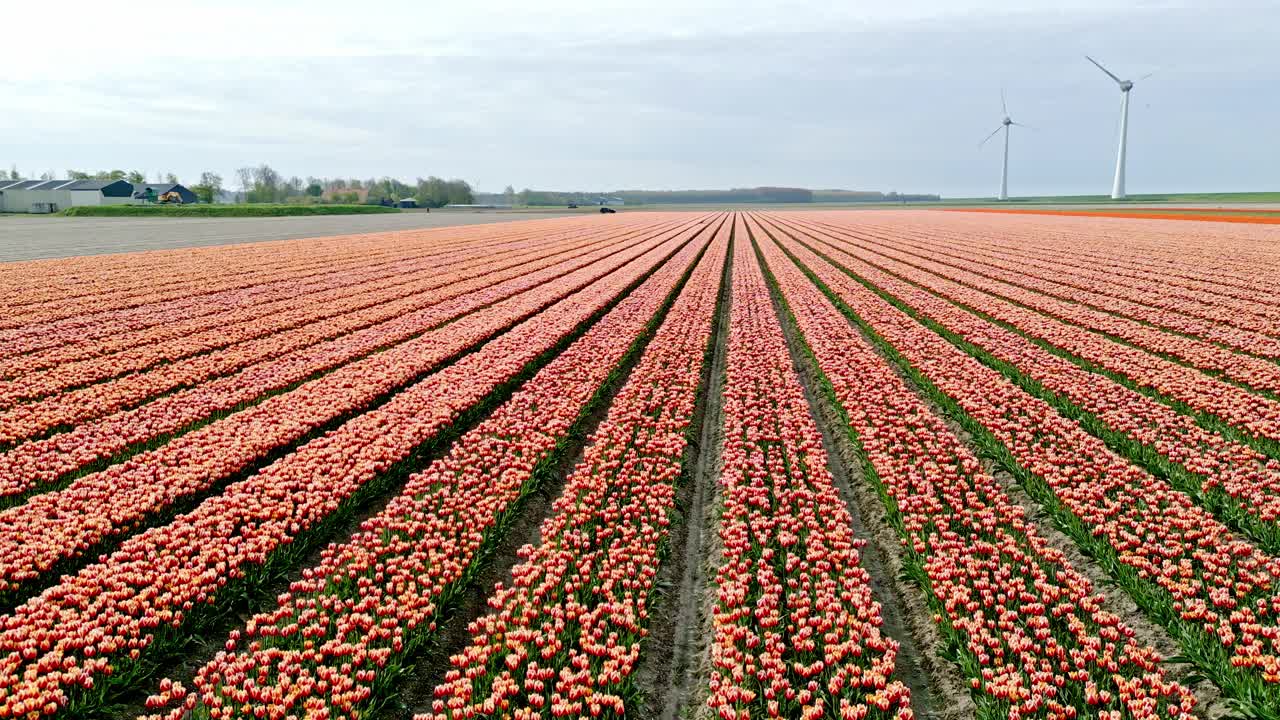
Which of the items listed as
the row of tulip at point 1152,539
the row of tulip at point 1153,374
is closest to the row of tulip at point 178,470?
the row of tulip at point 1152,539

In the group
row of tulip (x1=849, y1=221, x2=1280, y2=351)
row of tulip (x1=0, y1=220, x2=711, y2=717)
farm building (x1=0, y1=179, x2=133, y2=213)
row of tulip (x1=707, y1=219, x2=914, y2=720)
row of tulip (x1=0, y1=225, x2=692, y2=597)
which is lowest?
row of tulip (x1=707, y1=219, x2=914, y2=720)

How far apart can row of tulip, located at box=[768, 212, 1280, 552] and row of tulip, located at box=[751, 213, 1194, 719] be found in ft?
7.05

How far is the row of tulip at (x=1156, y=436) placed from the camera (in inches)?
311

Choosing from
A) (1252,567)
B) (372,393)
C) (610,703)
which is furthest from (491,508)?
(1252,567)

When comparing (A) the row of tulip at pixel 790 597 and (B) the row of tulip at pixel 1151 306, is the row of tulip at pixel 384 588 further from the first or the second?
(B) the row of tulip at pixel 1151 306

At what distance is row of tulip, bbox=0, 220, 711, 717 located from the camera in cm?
509

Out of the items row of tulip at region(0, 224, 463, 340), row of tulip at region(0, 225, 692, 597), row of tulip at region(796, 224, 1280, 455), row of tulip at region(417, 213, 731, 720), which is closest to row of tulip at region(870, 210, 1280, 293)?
row of tulip at region(796, 224, 1280, 455)

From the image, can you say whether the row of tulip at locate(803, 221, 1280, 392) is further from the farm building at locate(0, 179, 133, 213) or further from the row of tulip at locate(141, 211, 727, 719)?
the farm building at locate(0, 179, 133, 213)

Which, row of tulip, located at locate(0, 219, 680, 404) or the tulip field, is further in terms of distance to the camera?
row of tulip, located at locate(0, 219, 680, 404)

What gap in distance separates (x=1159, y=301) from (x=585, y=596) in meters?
22.7

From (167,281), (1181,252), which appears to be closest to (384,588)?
(167,281)

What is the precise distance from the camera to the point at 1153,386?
40.8 ft

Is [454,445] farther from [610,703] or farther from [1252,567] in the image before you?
[1252,567]

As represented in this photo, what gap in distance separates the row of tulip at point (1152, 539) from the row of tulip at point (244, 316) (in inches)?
590
